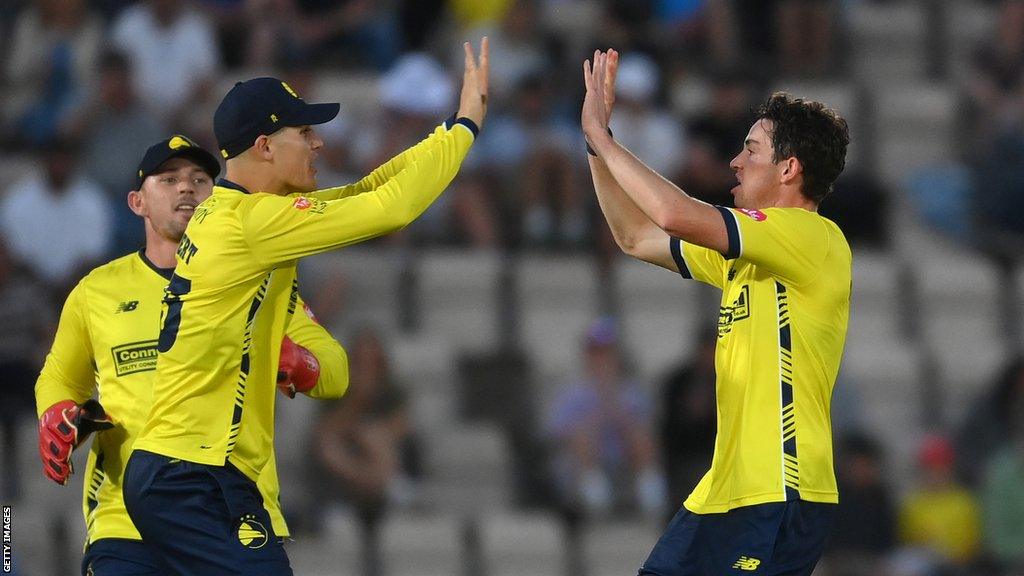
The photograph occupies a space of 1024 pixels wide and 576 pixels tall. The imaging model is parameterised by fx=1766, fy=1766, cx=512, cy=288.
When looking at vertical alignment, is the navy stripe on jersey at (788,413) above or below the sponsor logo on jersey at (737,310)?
below

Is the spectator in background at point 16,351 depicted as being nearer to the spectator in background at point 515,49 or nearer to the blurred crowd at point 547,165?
the blurred crowd at point 547,165

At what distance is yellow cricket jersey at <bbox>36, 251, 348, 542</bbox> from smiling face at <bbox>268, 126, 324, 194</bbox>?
0.63 meters

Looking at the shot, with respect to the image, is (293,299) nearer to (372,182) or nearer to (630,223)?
(372,182)

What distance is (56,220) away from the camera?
420 inches

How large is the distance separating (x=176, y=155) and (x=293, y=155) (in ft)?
2.72

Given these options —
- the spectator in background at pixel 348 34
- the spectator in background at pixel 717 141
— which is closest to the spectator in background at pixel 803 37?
the spectator in background at pixel 717 141

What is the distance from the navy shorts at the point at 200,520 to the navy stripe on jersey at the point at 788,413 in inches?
61.2

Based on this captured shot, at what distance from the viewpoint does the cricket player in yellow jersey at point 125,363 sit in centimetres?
580

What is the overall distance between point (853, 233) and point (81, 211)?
5176mm

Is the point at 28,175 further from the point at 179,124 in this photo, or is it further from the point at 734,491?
the point at 734,491

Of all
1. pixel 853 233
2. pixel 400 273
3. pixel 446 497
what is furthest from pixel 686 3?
pixel 446 497

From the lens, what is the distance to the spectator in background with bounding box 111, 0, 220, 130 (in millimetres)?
11664

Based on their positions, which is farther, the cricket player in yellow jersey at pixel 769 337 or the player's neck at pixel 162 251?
the player's neck at pixel 162 251

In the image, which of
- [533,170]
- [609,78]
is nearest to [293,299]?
[609,78]
